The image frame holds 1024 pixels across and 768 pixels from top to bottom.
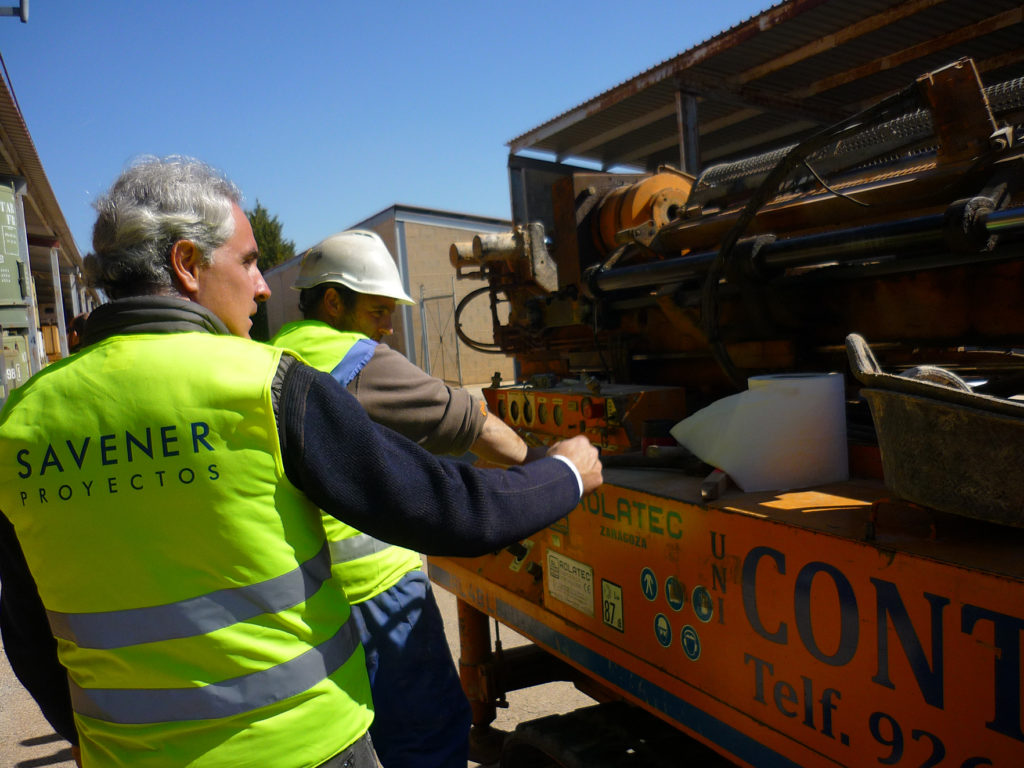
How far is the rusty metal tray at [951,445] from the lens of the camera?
1035mm

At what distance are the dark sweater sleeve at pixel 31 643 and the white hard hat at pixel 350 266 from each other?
3.66 ft

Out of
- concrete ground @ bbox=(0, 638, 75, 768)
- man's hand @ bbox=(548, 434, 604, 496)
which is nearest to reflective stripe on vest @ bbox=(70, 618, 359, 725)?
man's hand @ bbox=(548, 434, 604, 496)

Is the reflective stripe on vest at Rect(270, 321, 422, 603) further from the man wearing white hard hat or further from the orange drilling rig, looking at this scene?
the orange drilling rig

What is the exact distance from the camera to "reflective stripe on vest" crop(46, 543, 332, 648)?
1162 millimetres

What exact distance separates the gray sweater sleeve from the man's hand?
0.45 meters

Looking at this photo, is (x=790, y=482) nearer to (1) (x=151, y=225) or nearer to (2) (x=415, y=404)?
(2) (x=415, y=404)

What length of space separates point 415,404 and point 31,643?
0.99m

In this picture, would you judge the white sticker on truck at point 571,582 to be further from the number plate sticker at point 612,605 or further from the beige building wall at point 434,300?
the beige building wall at point 434,300

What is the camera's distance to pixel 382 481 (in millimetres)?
1219

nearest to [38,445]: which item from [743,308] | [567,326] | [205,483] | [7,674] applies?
[205,483]

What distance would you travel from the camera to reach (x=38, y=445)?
1193 millimetres

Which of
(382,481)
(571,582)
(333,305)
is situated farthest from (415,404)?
(382,481)

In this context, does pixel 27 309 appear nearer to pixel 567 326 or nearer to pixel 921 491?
pixel 567 326

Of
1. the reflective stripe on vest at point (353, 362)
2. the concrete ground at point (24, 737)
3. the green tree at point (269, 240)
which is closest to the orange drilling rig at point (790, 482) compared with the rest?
the reflective stripe on vest at point (353, 362)
